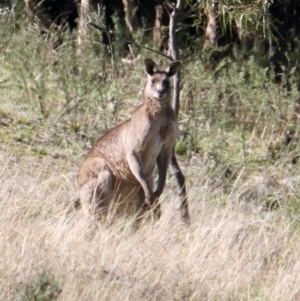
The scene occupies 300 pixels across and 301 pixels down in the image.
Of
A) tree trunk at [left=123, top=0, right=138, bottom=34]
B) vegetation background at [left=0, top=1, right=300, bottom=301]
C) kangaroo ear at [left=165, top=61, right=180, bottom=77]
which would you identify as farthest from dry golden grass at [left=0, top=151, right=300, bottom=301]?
tree trunk at [left=123, top=0, right=138, bottom=34]

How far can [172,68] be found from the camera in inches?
314

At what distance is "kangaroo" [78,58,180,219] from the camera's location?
26.3 ft

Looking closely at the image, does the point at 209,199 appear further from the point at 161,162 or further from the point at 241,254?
the point at 241,254

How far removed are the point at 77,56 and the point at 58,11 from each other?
2.82 m

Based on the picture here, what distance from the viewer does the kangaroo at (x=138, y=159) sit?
26.3ft

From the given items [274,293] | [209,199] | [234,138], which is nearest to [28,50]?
[234,138]

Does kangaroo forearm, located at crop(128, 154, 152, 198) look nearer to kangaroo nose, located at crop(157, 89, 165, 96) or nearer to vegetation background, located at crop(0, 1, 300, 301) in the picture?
vegetation background, located at crop(0, 1, 300, 301)

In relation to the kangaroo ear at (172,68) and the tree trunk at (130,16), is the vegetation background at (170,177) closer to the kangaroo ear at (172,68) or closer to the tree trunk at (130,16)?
the tree trunk at (130,16)

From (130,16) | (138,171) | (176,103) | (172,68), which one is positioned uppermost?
(130,16)

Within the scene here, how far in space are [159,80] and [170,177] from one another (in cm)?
149

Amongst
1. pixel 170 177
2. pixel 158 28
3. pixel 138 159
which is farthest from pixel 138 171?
pixel 158 28

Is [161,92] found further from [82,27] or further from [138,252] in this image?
[82,27]

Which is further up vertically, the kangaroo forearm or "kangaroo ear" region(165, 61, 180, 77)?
"kangaroo ear" region(165, 61, 180, 77)

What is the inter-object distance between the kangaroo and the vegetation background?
246 millimetres
